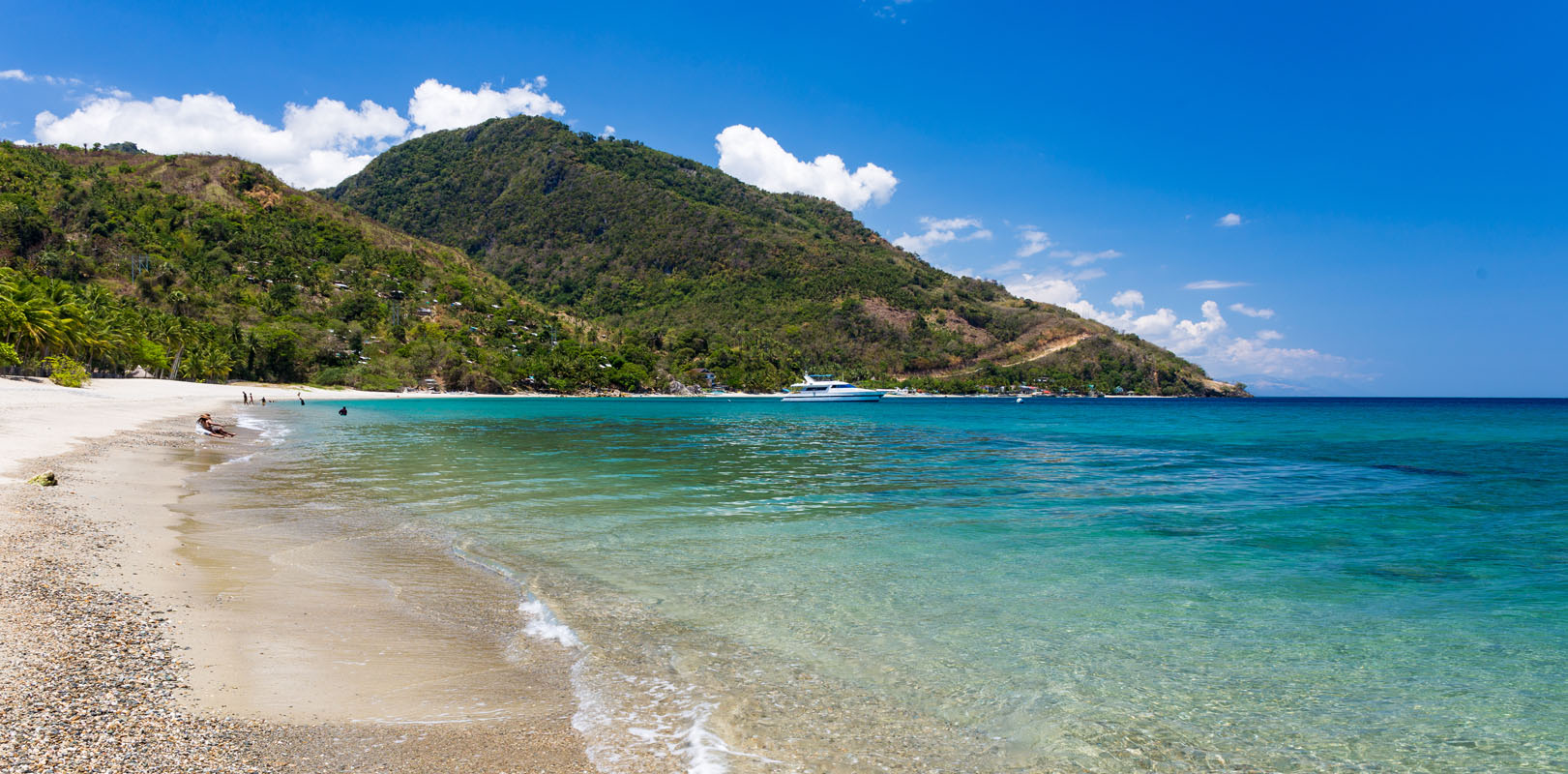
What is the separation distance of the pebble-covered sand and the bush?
66991mm

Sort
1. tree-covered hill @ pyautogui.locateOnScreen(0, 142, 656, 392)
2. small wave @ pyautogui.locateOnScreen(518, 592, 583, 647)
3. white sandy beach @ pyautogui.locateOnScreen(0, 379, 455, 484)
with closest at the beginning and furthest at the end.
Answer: small wave @ pyautogui.locateOnScreen(518, 592, 583, 647), white sandy beach @ pyautogui.locateOnScreen(0, 379, 455, 484), tree-covered hill @ pyautogui.locateOnScreen(0, 142, 656, 392)

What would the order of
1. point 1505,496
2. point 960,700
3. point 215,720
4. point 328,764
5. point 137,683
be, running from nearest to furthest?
1. point 328,764
2. point 215,720
3. point 137,683
4. point 960,700
5. point 1505,496

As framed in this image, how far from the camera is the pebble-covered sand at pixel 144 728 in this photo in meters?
4.64

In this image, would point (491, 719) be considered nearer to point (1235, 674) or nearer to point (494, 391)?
point (1235, 674)

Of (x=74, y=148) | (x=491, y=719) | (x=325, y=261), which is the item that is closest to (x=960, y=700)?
(x=491, y=719)

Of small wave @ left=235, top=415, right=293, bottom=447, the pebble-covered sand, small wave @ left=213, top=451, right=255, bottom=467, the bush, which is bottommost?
small wave @ left=235, top=415, right=293, bottom=447

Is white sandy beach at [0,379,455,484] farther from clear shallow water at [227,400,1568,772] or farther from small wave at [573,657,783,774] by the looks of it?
small wave at [573,657,783,774]

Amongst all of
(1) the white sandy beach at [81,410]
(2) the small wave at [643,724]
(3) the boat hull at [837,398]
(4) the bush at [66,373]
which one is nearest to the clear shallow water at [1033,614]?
(2) the small wave at [643,724]

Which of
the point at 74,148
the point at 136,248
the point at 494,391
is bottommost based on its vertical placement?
the point at 494,391

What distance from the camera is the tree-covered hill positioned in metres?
101

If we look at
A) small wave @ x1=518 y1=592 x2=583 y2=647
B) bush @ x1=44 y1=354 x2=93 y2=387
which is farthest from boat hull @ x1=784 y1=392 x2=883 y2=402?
small wave @ x1=518 y1=592 x2=583 y2=647

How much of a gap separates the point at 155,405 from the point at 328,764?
62759 millimetres

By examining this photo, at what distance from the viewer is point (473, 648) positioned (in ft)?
24.7

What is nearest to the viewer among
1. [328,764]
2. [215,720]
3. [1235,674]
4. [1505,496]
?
[328,764]
